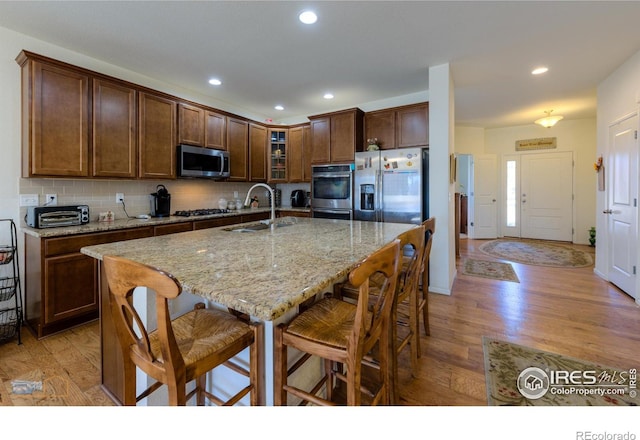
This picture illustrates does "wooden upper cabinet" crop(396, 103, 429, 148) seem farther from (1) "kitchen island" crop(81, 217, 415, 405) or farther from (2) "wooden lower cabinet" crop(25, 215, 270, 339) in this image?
(2) "wooden lower cabinet" crop(25, 215, 270, 339)

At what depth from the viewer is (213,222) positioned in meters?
3.66

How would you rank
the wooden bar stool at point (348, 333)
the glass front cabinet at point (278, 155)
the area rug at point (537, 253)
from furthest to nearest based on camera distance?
the glass front cabinet at point (278, 155) → the area rug at point (537, 253) → the wooden bar stool at point (348, 333)

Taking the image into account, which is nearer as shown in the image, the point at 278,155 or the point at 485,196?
the point at 278,155

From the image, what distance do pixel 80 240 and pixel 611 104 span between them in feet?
19.7

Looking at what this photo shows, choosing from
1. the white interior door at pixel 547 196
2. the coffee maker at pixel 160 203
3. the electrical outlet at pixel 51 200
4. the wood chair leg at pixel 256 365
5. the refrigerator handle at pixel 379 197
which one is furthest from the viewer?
the white interior door at pixel 547 196

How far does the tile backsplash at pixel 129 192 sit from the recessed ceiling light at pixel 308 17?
2.65 metres

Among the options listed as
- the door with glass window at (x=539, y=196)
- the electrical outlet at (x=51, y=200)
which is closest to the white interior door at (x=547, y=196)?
the door with glass window at (x=539, y=196)

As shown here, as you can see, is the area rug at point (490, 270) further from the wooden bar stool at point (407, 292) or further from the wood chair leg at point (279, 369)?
the wood chair leg at point (279, 369)

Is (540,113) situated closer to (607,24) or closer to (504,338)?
(607,24)

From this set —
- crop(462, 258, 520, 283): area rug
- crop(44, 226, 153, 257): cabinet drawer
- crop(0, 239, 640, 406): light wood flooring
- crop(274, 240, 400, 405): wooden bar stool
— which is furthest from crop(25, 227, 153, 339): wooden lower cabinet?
crop(462, 258, 520, 283): area rug

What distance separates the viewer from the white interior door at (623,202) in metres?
3.03

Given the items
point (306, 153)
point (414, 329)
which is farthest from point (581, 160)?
point (414, 329)

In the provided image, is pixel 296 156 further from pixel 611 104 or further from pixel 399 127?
pixel 611 104
